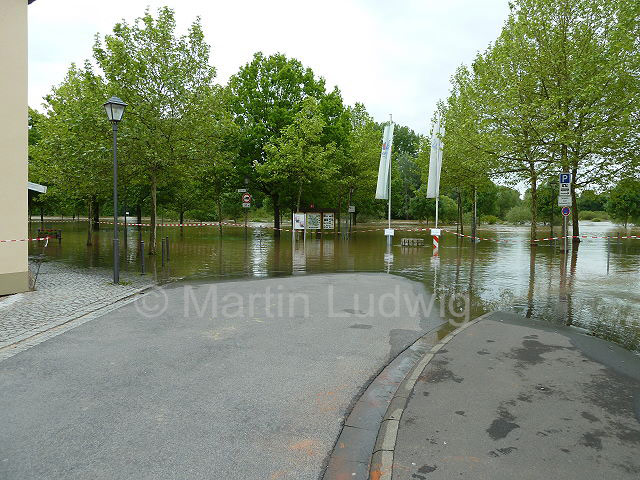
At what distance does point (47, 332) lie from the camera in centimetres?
714

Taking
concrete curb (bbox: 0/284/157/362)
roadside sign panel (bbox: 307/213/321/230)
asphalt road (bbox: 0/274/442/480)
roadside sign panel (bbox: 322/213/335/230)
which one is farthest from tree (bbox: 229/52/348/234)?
asphalt road (bbox: 0/274/442/480)

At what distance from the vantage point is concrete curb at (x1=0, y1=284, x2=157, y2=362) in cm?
629

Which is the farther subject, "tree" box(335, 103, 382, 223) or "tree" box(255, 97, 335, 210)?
"tree" box(335, 103, 382, 223)

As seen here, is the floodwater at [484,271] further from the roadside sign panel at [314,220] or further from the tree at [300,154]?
the roadside sign panel at [314,220]

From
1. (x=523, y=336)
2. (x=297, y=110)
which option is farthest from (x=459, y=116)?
(x=523, y=336)

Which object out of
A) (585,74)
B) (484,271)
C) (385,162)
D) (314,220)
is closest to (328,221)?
(314,220)

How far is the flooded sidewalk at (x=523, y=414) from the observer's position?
348 cm

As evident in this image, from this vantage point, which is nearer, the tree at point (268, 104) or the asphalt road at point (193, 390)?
the asphalt road at point (193, 390)

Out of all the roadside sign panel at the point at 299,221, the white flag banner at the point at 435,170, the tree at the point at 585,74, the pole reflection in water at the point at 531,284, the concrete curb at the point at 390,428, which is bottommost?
the concrete curb at the point at 390,428

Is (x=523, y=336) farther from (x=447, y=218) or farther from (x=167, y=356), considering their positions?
(x=447, y=218)

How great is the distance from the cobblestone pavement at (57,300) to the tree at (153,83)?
4.73 meters

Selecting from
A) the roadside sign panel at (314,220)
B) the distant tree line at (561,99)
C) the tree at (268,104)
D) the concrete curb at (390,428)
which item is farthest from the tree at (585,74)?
the concrete curb at (390,428)

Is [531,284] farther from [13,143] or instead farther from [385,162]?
[13,143]

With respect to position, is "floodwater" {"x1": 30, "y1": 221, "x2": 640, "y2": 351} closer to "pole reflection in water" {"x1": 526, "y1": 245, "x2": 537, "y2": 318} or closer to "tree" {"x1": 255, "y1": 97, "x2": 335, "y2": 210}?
"pole reflection in water" {"x1": 526, "y1": 245, "x2": 537, "y2": 318}
